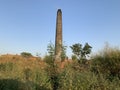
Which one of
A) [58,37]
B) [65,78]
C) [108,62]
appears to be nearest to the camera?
[65,78]

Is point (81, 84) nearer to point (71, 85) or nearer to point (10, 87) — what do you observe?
point (71, 85)

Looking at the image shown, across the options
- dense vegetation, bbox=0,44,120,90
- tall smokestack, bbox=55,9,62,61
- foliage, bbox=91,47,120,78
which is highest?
tall smokestack, bbox=55,9,62,61

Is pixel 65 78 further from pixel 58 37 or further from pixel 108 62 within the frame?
pixel 58 37

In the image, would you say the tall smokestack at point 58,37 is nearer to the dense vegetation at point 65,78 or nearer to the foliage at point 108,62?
the dense vegetation at point 65,78

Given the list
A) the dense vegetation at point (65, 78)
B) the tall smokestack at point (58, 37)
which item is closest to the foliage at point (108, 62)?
the dense vegetation at point (65, 78)

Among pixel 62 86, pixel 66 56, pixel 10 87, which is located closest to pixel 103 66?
pixel 66 56

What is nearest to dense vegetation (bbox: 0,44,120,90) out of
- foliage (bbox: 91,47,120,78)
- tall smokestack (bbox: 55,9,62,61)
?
foliage (bbox: 91,47,120,78)

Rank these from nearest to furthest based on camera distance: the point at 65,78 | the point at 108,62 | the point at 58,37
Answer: the point at 65,78, the point at 108,62, the point at 58,37

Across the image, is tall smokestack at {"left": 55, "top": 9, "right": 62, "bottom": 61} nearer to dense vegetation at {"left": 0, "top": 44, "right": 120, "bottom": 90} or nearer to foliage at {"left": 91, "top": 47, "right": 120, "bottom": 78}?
dense vegetation at {"left": 0, "top": 44, "right": 120, "bottom": 90}

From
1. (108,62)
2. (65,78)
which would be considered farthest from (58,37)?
(65,78)

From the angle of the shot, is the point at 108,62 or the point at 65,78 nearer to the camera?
the point at 65,78

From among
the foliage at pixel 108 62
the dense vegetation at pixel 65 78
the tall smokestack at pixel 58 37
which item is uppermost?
the tall smokestack at pixel 58 37

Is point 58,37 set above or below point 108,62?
above

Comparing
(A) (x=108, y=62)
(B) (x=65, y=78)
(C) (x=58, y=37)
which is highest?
(C) (x=58, y=37)
